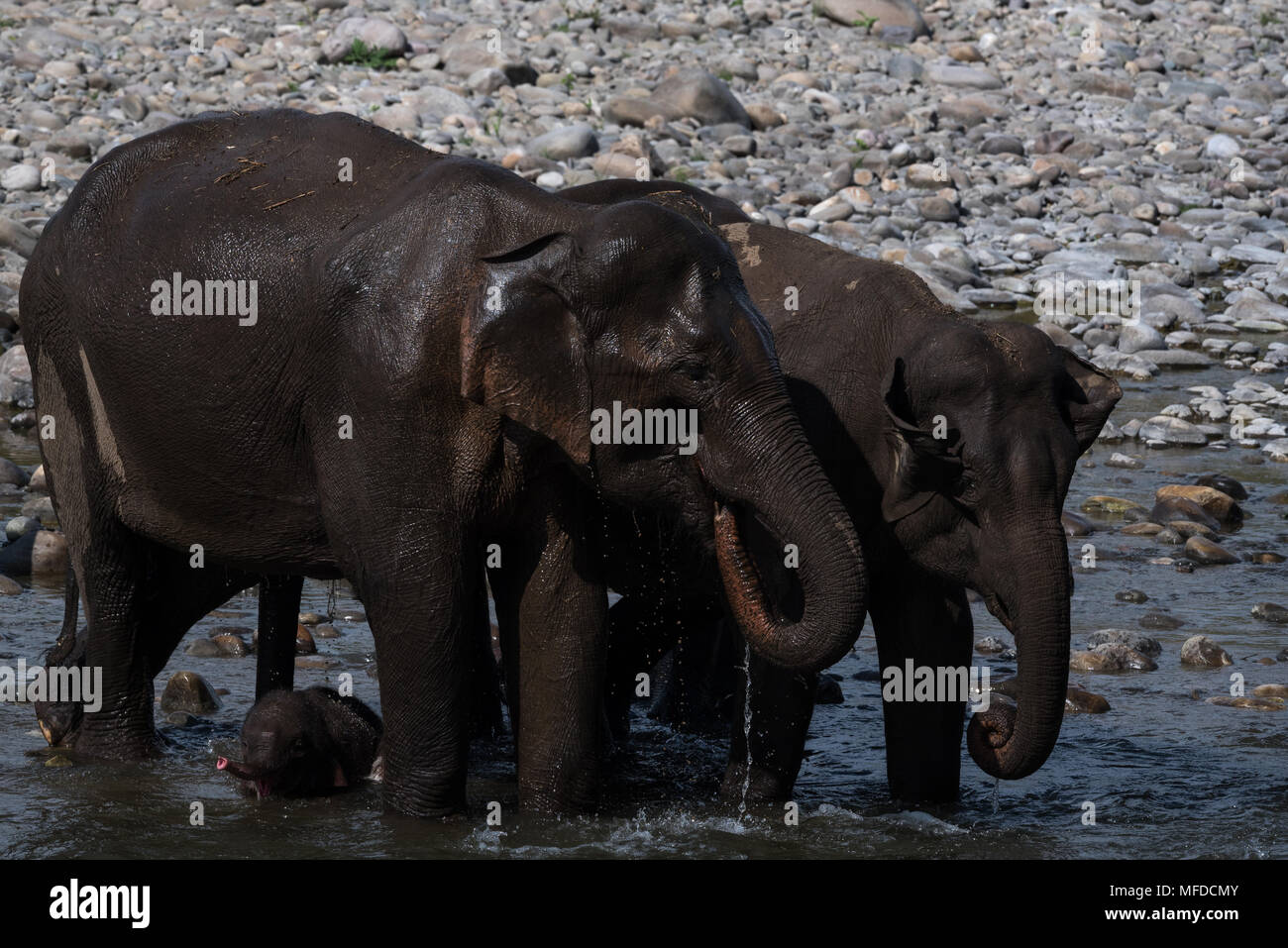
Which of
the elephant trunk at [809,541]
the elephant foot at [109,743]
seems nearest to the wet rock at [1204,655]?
the elephant trunk at [809,541]

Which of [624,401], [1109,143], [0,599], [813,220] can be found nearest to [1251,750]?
[624,401]

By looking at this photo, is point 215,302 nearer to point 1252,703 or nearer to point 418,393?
point 418,393

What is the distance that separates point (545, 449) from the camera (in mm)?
7688

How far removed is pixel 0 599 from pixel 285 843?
14.2ft

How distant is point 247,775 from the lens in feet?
28.2

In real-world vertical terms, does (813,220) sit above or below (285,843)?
above

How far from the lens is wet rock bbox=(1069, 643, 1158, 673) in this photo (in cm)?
1126

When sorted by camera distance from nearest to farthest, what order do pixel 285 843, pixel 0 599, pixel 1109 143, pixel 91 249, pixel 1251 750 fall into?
pixel 285 843 < pixel 91 249 < pixel 1251 750 < pixel 0 599 < pixel 1109 143

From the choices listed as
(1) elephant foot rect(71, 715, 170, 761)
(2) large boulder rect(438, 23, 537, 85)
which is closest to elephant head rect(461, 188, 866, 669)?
(1) elephant foot rect(71, 715, 170, 761)

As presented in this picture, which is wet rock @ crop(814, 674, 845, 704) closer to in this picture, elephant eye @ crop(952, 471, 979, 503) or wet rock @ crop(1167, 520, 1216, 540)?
elephant eye @ crop(952, 471, 979, 503)

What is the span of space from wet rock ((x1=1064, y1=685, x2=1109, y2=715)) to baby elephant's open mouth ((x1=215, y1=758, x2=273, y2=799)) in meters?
4.25

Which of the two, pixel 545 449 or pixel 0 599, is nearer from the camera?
pixel 545 449

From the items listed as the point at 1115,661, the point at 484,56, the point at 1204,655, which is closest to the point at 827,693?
the point at 1115,661
